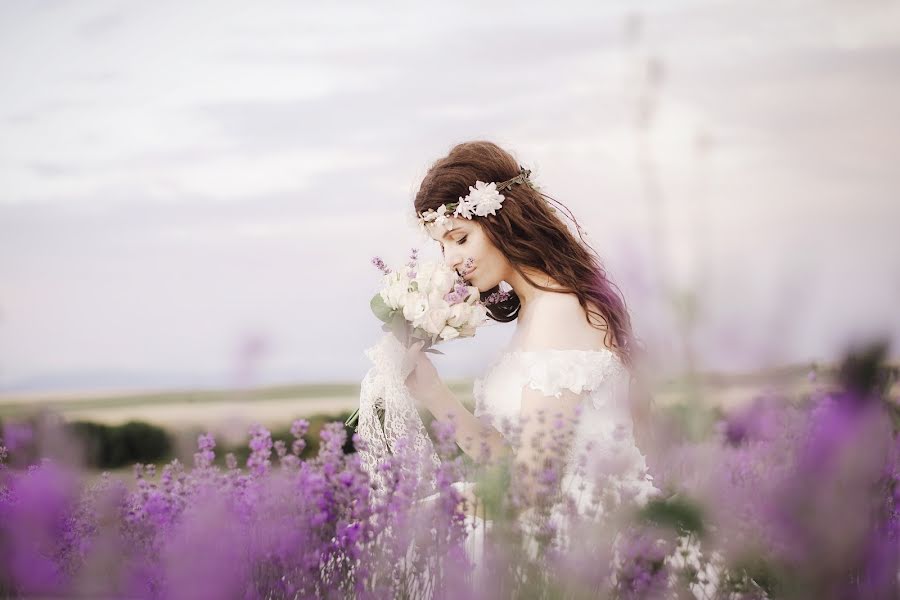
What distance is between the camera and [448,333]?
2.83 meters

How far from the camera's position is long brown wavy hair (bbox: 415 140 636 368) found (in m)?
2.94

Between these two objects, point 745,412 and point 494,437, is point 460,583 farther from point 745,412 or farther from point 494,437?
point 494,437

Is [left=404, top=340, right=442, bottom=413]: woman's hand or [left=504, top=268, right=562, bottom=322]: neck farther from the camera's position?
[left=504, top=268, right=562, bottom=322]: neck

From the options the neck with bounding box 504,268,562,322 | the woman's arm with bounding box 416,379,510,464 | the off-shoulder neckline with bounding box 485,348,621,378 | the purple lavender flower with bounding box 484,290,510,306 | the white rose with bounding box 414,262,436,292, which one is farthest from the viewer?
the purple lavender flower with bounding box 484,290,510,306

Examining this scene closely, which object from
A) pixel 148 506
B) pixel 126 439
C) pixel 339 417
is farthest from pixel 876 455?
pixel 126 439

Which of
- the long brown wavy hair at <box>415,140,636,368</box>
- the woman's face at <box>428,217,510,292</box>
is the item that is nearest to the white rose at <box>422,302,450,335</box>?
the woman's face at <box>428,217,510,292</box>

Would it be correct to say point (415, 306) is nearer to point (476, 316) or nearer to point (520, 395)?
point (476, 316)

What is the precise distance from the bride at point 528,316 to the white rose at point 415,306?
109 mm

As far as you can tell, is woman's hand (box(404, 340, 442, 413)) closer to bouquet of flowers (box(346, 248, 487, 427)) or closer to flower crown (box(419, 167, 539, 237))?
bouquet of flowers (box(346, 248, 487, 427))

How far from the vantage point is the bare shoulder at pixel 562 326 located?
281 cm

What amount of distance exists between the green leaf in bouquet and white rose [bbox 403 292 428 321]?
3.5 inches

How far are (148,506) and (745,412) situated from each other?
1.39 metres

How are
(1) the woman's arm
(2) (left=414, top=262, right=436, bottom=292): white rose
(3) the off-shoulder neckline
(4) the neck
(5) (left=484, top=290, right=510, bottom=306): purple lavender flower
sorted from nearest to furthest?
(1) the woman's arm
(3) the off-shoulder neckline
(2) (left=414, top=262, right=436, bottom=292): white rose
(4) the neck
(5) (left=484, top=290, right=510, bottom=306): purple lavender flower

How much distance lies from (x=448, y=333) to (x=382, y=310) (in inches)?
9.2
